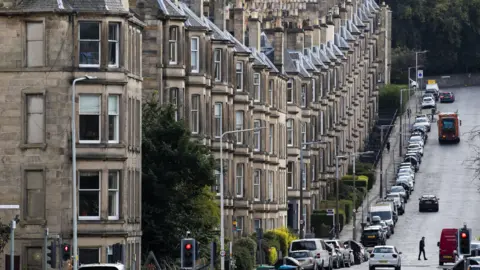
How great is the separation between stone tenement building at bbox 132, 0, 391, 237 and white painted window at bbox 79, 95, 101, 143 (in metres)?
15.4

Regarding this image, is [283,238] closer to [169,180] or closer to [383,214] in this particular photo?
[383,214]

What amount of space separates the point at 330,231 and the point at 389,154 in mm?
55803

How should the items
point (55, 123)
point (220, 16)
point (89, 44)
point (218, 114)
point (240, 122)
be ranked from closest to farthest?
1. point (55, 123)
2. point (89, 44)
3. point (218, 114)
4. point (220, 16)
5. point (240, 122)

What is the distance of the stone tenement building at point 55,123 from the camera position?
77750 mm

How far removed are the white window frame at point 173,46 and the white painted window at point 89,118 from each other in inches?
677

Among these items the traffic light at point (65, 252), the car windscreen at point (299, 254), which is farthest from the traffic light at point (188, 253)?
the car windscreen at point (299, 254)

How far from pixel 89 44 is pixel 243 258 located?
77.0 ft

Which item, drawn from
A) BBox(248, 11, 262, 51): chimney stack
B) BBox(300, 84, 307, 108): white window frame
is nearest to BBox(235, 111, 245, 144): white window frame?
BBox(248, 11, 262, 51): chimney stack

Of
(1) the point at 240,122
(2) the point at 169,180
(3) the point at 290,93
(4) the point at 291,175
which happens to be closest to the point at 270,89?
(1) the point at 240,122

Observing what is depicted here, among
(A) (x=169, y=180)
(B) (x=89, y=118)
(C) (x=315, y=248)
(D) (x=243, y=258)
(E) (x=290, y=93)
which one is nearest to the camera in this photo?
(B) (x=89, y=118)

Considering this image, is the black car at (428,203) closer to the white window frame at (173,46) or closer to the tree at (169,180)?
the white window frame at (173,46)

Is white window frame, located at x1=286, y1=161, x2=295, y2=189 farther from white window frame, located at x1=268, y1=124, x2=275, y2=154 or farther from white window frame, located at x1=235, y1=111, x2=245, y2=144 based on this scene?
white window frame, located at x1=235, y1=111, x2=245, y2=144

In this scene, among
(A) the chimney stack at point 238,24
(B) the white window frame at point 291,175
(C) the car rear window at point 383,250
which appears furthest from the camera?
(B) the white window frame at point 291,175

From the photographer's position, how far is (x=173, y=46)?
9656cm
